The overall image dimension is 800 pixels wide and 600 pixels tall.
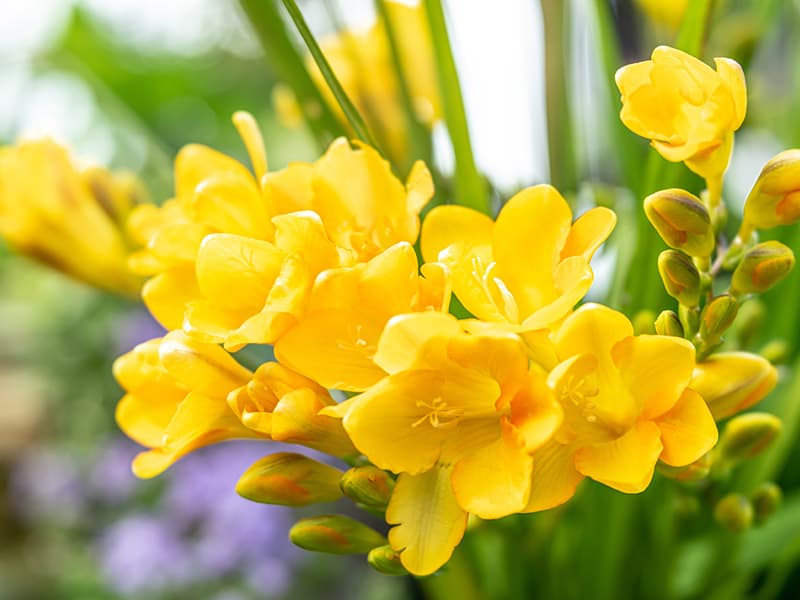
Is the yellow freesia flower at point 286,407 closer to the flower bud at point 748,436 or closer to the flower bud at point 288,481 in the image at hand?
the flower bud at point 288,481

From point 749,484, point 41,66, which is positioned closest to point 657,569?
point 749,484

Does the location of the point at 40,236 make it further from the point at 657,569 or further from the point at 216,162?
the point at 657,569

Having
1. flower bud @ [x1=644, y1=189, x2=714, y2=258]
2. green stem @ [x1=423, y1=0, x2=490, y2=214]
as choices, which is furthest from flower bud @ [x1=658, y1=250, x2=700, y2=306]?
green stem @ [x1=423, y1=0, x2=490, y2=214]

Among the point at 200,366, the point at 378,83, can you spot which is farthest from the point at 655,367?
the point at 378,83

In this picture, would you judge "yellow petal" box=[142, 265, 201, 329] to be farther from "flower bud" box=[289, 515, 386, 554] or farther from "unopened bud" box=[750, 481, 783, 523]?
"unopened bud" box=[750, 481, 783, 523]

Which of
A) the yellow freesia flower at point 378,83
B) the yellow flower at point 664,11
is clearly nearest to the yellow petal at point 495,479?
the yellow freesia flower at point 378,83

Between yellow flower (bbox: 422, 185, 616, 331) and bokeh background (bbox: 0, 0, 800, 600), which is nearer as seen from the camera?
yellow flower (bbox: 422, 185, 616, 331)
